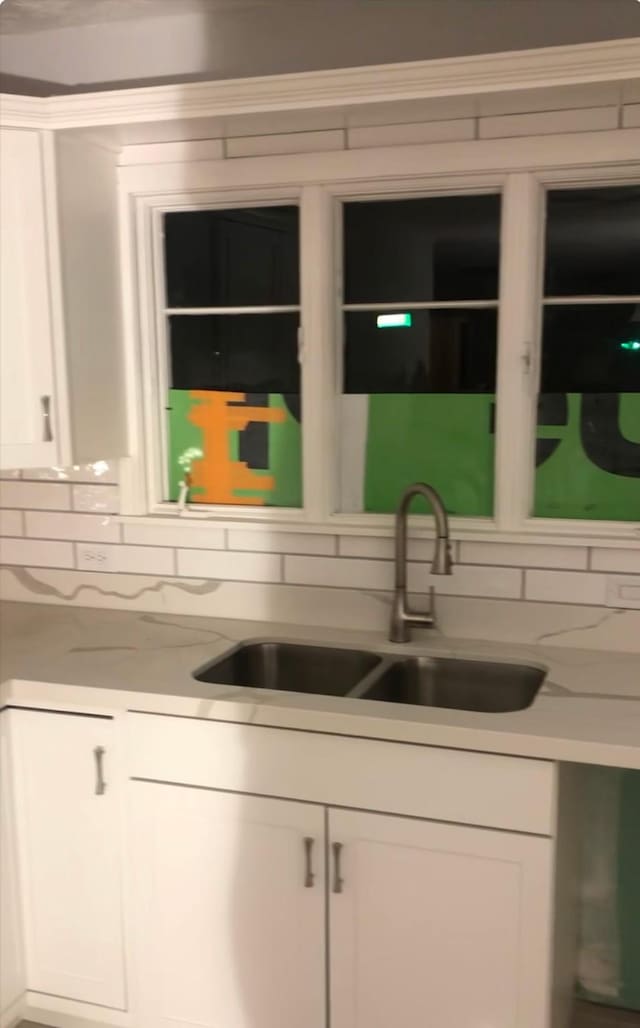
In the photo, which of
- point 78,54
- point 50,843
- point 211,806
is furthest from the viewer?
point 78,54

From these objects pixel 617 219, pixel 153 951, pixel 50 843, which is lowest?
pixel 153 951

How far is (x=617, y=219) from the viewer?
2270 mm

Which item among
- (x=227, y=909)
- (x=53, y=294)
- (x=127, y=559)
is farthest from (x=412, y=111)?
(x=227, y=909)

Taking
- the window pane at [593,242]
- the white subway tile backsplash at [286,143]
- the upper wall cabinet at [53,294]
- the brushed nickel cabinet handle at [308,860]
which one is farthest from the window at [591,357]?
the upper wall cabinet at [53,294]

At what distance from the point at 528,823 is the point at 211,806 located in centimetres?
68

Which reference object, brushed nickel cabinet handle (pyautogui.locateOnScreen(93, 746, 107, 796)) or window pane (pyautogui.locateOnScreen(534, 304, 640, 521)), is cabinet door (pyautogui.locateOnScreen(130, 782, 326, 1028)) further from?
window pane (pyautogui.locateOnScreen(534, 304, 640, 521))

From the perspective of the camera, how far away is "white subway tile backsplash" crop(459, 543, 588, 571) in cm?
235

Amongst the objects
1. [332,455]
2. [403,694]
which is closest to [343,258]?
[332,455]

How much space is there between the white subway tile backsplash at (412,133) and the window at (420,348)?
0.47 ft

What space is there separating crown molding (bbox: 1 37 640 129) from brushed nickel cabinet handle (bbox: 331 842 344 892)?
1584 millimetres

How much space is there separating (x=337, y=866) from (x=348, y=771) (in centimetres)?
21

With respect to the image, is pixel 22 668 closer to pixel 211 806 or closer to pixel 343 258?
pixel 211 806

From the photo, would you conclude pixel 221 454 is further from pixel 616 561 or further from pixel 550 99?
pixel 550 99

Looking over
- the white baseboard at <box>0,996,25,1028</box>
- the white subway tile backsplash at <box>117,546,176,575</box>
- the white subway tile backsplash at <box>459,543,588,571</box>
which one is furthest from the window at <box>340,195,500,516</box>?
the white baseboard at <box>0,996,25,1028</box>
